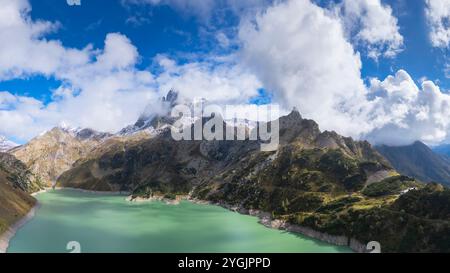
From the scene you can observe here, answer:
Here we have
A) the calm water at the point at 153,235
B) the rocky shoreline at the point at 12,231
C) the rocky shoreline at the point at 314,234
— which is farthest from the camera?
the rocky shoreline at the point at 314,234

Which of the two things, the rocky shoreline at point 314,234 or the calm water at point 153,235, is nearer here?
the calm water at point 153,235

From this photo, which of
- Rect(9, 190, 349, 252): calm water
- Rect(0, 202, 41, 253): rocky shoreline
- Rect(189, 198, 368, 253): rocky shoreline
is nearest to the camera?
Rect(0, 202, 41, 253): rocky shoreline

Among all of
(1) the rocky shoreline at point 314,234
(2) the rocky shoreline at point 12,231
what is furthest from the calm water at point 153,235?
(1) the rocky shoreline at point 314,234

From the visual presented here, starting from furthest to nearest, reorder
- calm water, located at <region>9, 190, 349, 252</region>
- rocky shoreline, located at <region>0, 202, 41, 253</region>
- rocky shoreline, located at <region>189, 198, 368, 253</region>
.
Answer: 1. rocky shoreline, located at <region>189, 198, 368, 253</region>
2. calm water, located at <region>9, 190, 349, 252</region>
3. rocky shoreline, located at <region>0, 202, 41, 253</region>

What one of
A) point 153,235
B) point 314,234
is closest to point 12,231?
point 153,235

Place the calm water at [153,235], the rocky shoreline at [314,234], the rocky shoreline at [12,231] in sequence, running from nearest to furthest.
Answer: the rocky shoreline at [12,231] < the calm water at [153,235] < the rocky shoreline at [314,234]

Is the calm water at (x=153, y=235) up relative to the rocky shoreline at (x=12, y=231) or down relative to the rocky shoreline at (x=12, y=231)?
down

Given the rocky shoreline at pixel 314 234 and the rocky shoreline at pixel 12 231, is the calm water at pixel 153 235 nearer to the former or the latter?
the rocky shoreline at pixel 12 231

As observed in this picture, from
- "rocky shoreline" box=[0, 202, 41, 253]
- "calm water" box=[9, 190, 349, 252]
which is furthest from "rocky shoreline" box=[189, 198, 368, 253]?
"rocky shoreline" box=[0, 202, 41, 253]

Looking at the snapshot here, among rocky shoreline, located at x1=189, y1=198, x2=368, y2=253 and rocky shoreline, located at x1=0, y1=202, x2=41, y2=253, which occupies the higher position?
rocky shoreline, located at x1=0, y1=202, x2=41, y2=253

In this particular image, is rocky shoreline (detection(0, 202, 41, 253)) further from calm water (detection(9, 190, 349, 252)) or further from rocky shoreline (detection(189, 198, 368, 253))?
rocky shoreline (detection(189, 198, 368, 253))

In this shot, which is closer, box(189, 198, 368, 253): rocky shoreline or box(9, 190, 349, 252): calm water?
box(9, 190, 349, 252): calm water
